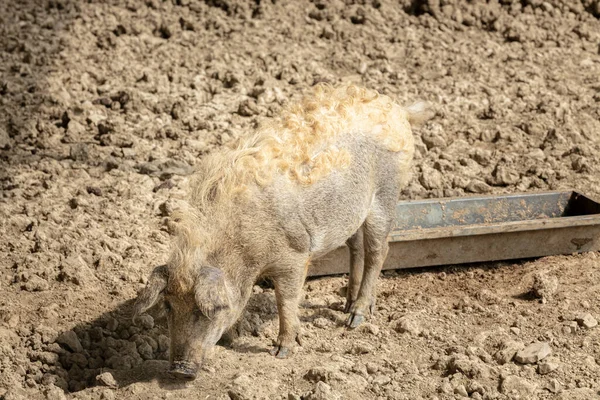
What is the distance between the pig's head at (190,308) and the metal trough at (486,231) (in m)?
1.63

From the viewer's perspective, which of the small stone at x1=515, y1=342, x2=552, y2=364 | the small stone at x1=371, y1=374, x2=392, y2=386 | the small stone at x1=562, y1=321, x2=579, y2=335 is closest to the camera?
the small stone at x1=371, y1=374, x2=392, y2=386

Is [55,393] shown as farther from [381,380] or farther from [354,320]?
[354,320]

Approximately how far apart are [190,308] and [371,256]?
4.89ft

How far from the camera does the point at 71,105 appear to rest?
816 cm

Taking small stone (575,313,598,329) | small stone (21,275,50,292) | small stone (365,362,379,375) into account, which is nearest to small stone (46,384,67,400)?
small stone (21,275,50,292)

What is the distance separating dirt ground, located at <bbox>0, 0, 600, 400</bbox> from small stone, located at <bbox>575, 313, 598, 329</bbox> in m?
0.02

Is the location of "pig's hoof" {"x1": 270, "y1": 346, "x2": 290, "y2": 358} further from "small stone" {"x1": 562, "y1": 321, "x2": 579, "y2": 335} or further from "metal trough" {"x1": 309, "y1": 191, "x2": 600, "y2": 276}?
"small stone" {"x1": 562, "y1": 321, "x2": 579, "y2": 335}

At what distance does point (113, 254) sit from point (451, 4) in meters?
5.91

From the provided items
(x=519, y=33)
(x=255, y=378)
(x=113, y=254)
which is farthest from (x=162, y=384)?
(x=519, y=33)

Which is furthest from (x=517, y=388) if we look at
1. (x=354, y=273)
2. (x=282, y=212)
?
(x=282, y=212)

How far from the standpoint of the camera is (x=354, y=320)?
18.0ft

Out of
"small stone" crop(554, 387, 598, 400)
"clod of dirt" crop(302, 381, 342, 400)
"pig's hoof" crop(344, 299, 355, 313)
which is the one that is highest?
"small stone" crop(554, 387, 598, 400)

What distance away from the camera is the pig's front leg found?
484 cm

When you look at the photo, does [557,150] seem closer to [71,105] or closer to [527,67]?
[527,67]
